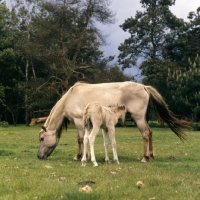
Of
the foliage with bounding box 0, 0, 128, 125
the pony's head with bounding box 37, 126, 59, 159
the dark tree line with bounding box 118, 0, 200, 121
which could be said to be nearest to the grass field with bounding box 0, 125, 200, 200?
the pony's head with bounding box 37, 126, 59, 159

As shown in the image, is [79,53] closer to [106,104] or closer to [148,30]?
[148,30]

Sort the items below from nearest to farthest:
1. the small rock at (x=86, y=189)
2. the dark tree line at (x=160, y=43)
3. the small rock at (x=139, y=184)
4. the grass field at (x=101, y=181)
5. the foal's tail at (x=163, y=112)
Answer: the grass field at (x=101, y=181)
the small rock at (x=86, y=189)
the small rock at (x=139, y=184)
the foal's tail at (x=163, y=112)
the dark tree line at (x=160, y=43)

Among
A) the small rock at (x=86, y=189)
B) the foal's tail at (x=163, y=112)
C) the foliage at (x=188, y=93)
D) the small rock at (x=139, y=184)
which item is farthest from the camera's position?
the foliage at (x=188, y=93)

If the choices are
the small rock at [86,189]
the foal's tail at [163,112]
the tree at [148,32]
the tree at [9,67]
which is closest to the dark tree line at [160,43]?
the tree at [148,32]

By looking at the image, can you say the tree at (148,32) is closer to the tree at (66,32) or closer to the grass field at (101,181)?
the tree at (66,32)

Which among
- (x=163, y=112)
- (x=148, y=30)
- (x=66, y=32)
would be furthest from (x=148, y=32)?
(x=163, y=112)

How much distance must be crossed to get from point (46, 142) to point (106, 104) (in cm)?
224

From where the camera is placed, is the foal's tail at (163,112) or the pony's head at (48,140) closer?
the pony's head at (48,140)

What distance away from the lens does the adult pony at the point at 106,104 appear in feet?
37.2

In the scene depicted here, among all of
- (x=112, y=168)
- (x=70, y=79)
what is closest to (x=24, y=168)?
(x=112, y=168)

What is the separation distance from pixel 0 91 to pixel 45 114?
5712 millimetres

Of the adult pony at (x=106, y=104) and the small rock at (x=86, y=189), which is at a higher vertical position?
the adult pony at (x=106, y=104)

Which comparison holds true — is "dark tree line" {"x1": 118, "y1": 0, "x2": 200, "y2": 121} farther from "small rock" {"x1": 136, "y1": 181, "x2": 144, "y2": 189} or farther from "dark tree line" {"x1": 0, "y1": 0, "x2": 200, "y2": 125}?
Result: "small rock" {"x1": 136, "y1": 181, "x2": 144, "y2": 189}

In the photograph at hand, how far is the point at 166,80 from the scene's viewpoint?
40.3 m
